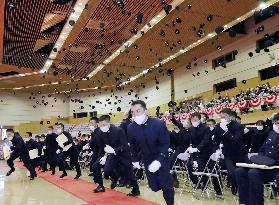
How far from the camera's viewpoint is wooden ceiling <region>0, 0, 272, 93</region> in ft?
44.8

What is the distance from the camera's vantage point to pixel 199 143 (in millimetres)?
7027

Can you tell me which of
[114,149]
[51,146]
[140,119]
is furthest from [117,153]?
[51,146]

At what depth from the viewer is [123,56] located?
21.1 m

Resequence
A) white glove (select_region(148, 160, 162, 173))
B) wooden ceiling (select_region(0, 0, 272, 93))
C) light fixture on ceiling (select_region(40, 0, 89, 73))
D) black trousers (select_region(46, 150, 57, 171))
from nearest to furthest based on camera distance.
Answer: white glove (select_region(148, 160, 162, 173)) → black trousers (select_region(46, 150, 57, 171)) → light fixture on ceiling (select_region(40, 0, 89, 73)) → wooden ceiling (select_region(0, 0, 272, 93))

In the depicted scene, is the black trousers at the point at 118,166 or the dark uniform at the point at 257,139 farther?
the dark uniform at the point at 257,139

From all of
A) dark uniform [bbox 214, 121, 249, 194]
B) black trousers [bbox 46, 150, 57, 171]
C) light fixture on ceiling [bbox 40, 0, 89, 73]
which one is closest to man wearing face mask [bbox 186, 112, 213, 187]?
dark uniform [bbox 214, 121, 249, 194]

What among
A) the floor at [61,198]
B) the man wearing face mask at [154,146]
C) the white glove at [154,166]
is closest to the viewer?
the white glove at [154,166]

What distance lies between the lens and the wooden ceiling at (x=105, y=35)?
13655 millimetres

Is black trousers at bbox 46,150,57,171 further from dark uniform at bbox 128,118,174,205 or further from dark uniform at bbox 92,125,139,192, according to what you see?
dark uniform at bbox 128,118,174,205

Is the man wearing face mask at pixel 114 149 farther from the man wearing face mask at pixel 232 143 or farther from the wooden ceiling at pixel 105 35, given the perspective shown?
the wooden ceiling at pixel 105 35

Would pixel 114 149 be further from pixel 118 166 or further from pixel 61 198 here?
pixel 61 198

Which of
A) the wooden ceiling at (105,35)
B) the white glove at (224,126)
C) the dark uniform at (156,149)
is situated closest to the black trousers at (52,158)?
the wooden ceiling at (105,35)

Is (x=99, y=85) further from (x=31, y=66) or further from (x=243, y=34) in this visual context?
(x=243, y=34)

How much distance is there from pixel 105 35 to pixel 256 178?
13.7 metres
